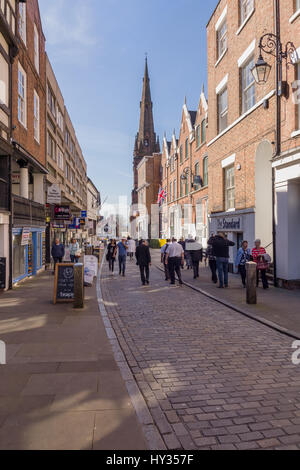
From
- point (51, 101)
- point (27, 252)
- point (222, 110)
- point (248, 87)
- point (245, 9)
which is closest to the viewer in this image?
point (248, 87)

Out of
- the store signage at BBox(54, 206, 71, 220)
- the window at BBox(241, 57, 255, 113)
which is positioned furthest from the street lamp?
the store signage at BBox(54, 206, 71, 220)

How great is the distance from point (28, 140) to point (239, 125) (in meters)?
9.10

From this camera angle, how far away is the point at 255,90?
14.0 meters

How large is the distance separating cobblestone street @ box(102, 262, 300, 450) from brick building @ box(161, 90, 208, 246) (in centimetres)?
2058

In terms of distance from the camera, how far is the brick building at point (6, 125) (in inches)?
460

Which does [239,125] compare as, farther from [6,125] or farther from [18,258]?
[18,258]

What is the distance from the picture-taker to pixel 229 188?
17.5 meters

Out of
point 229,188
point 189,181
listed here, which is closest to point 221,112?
point 229,188

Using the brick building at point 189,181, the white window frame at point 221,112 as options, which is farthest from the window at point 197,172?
the white window frame at point 221,112

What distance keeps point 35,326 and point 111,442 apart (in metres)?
4.56

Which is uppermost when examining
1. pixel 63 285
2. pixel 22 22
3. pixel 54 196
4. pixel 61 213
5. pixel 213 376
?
pixel 22 22

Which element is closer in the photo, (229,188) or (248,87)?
(248,87)

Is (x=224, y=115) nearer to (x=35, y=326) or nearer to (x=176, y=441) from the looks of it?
(x=35, y=326)
